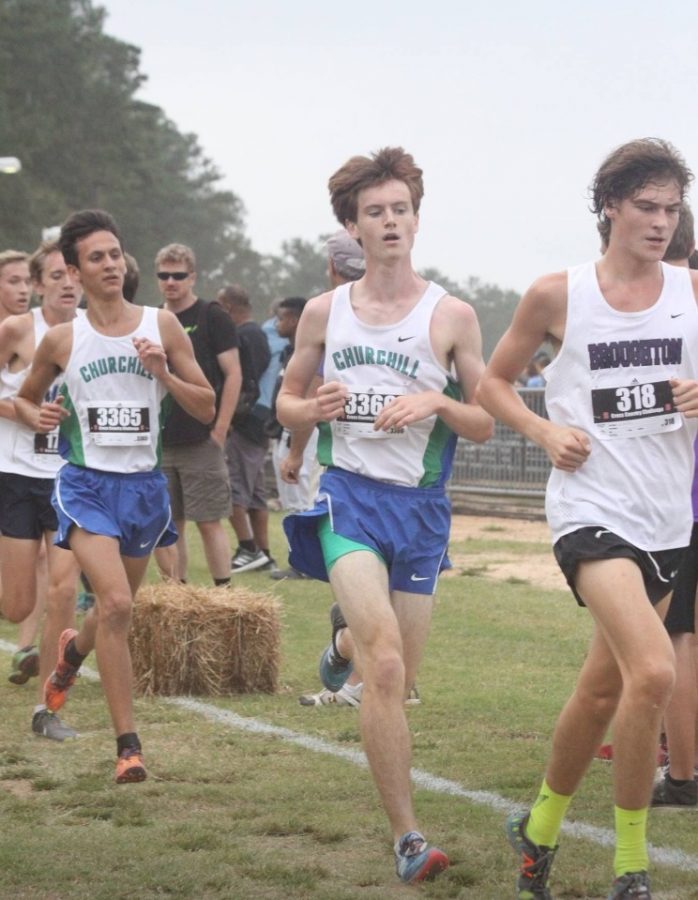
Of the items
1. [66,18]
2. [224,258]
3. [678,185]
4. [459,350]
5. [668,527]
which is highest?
[66,18]

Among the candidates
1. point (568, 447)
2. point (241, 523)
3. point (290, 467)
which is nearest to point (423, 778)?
point (290, 467)

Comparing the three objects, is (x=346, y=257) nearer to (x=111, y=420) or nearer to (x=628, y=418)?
(x=111, y=420)

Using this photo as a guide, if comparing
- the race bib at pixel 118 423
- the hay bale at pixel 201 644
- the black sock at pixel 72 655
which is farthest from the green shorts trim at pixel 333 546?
the hay bale at pixel 201 644

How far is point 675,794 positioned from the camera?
21.0 feet

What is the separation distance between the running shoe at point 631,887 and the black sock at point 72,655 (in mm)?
3676

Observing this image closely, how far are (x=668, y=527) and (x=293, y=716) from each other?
12.2 ft

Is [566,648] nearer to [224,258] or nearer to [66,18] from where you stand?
[66,18]

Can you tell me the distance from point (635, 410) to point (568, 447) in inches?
9.4

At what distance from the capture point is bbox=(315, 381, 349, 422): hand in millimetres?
5852

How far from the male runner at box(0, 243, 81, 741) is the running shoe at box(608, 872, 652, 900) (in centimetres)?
453

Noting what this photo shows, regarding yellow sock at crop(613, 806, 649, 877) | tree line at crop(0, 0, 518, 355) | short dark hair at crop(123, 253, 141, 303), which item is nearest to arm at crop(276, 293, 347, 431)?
yellow sock at crop(613, 806, 649, 877)

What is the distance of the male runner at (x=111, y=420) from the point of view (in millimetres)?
7102

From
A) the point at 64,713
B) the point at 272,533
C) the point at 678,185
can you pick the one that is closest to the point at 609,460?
the point at 678,185

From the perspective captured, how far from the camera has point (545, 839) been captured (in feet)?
16.8
